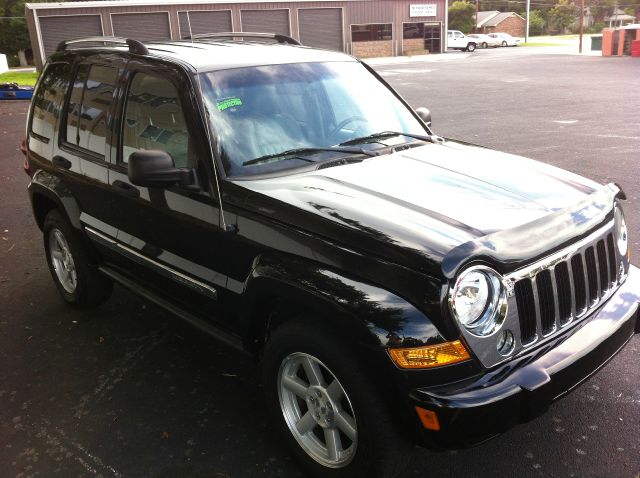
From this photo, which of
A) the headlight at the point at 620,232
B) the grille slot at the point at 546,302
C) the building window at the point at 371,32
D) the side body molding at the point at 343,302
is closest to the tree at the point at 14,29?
the building window at the point at 371,32

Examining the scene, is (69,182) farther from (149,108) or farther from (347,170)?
(347,170)

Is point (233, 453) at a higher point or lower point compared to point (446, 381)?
lower

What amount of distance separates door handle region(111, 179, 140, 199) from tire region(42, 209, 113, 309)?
2.75 ft

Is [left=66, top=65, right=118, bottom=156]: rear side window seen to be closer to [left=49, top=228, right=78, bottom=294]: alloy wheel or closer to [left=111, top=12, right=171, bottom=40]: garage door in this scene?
[left=49, top=228, right=78, bottom=294]: alloy wheel

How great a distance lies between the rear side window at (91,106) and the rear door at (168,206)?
224 millimetres

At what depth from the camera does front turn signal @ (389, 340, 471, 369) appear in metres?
2.30

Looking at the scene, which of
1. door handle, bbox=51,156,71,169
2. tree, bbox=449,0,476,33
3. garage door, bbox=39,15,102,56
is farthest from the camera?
tree, bbox=449,0,476,33

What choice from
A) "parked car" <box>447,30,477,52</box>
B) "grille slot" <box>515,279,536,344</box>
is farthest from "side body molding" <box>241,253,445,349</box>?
"parked car" <box>447,30,477,52</box>

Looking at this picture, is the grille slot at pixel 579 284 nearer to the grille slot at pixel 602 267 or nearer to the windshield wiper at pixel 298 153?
the grille slot at pixel 602 267

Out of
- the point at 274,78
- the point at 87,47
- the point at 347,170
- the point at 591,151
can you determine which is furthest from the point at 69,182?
the point at 591,151

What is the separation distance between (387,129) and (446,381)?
79.1 inches

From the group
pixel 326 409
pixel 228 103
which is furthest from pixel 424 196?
pixel 228 103

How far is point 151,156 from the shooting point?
9.84ft

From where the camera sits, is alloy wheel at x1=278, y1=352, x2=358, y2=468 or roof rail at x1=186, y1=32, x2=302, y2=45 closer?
alloy wheel at x1=278, y1=352, x2=358, y2=468
